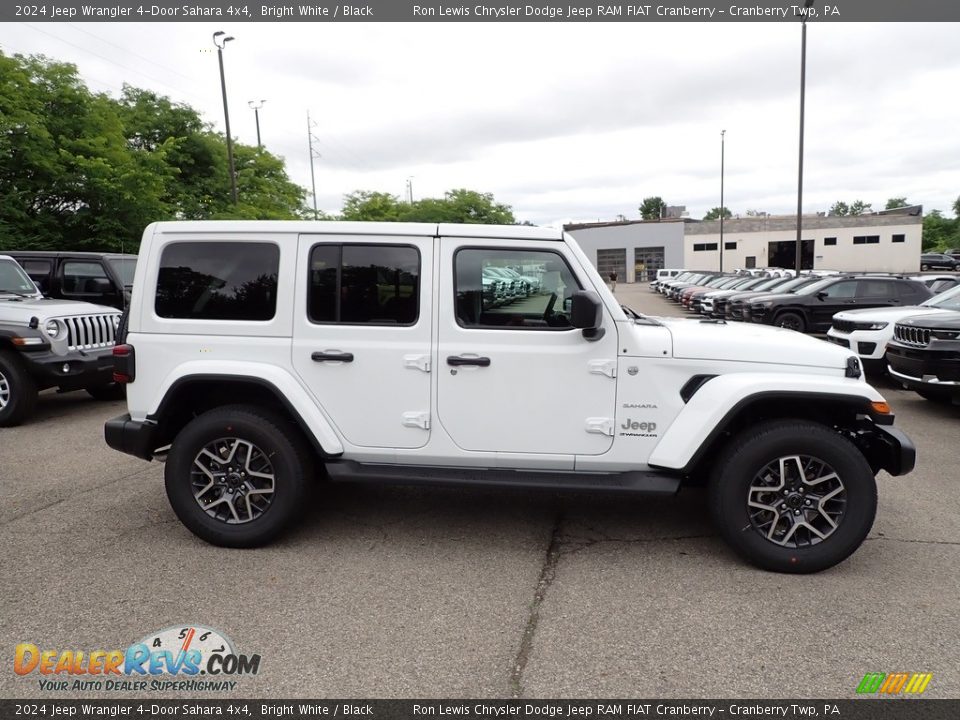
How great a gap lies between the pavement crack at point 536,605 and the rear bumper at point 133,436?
8.12 feet

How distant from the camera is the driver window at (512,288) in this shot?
4008 mm

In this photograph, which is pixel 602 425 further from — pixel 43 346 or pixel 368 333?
pixel 43 346

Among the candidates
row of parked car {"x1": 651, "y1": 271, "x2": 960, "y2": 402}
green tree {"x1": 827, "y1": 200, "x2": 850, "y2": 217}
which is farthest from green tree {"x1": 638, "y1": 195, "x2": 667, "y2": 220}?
row of parked car {"x1": 651, "y1": 271, "x2": 960, "y2": 402}

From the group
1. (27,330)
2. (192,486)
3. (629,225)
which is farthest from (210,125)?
(629,225)

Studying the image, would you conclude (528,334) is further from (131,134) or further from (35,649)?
(131,134)

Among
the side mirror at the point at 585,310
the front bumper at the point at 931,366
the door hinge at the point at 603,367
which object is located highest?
the side mirror at the point at 585,310

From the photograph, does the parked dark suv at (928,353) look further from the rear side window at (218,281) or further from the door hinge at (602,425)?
the rear side window at (218,281)

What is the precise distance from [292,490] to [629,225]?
2763 inches

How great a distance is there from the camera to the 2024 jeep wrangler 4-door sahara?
3.79 m

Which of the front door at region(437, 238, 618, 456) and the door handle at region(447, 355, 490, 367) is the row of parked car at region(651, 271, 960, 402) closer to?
the front door at region(437, 238, 618, 456)

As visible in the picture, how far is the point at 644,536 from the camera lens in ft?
14.3

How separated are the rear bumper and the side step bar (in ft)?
3.65

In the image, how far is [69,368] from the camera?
302 inches

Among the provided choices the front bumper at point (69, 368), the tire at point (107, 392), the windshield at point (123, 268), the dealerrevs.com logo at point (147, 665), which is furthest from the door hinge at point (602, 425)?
the windshield at point (123, 268)
